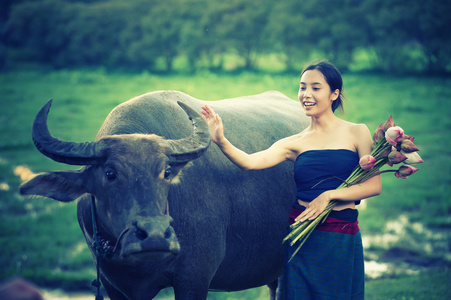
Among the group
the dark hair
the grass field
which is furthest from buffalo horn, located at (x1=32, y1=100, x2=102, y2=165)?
the grass field

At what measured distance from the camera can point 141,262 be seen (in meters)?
3.12

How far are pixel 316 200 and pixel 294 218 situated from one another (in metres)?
0.29

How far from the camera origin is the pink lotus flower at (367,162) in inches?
120

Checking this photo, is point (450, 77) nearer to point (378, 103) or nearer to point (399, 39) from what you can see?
point (399, 39)

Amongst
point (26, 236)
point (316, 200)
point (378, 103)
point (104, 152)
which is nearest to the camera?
point (104, 152)

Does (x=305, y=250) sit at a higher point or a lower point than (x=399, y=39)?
lower

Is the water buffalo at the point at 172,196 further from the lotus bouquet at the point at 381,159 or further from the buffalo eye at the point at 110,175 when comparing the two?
the lotus bouquet at the point at 381,159

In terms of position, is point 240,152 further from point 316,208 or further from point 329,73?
point 329,73

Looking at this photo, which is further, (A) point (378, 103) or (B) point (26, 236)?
(A) point (378, 103)

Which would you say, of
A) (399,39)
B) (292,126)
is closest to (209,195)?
(292,126)

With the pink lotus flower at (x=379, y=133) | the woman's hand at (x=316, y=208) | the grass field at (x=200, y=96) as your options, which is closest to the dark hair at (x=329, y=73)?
the pink lotus flower at (x=379, y=133)

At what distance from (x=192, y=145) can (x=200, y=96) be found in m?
14.5

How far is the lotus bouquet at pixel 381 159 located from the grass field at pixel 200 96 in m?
2.68

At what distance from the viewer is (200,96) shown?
17.5m
